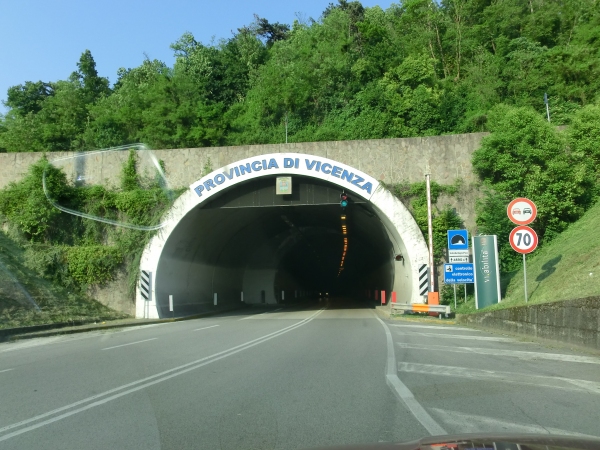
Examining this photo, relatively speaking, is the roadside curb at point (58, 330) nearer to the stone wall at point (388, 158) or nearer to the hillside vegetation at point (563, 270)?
the stone wall at point (388, 158)

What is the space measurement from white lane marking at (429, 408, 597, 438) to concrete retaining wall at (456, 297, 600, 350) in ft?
21.7

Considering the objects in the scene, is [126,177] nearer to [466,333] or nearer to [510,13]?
[466,333]

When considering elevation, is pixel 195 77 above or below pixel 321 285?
above

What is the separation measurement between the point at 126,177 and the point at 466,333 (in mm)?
19435

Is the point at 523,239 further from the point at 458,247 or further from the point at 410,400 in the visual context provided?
the point at 410,400

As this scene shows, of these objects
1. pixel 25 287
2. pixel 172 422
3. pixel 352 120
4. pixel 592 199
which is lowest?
pixel 172 422

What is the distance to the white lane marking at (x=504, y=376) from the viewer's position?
8.79 metres

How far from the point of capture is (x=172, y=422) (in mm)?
6859

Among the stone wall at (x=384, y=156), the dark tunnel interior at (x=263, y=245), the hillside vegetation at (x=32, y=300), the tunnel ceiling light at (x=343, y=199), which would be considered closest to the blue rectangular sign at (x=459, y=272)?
the tunnel ceiling light at (x=343, y=199)

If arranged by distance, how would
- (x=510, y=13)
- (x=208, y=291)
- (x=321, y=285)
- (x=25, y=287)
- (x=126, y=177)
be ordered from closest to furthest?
(x=25, y=287), (x=126, y=177), (x=208, y=291), (x=510, y=13), (x=321, y=285)

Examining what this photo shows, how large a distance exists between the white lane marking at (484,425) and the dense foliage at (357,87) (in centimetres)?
3348

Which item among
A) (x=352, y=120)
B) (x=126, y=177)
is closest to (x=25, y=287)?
(x=126, y=177)

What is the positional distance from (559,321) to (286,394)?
27.4 ft

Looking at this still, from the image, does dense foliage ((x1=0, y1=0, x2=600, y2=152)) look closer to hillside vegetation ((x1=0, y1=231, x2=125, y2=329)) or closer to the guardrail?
the guardrail
